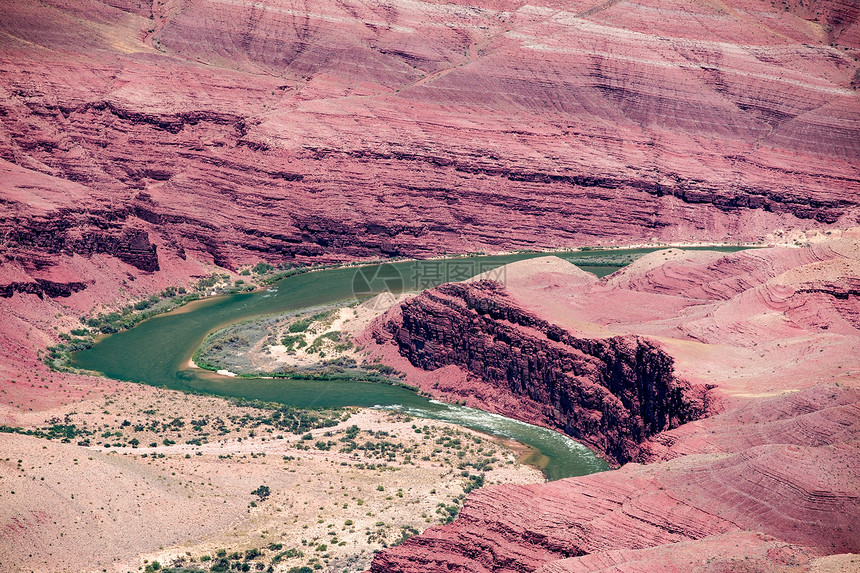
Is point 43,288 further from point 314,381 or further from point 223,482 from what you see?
point 223,482

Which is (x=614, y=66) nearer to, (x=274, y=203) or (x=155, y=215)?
(x=274, y=203)

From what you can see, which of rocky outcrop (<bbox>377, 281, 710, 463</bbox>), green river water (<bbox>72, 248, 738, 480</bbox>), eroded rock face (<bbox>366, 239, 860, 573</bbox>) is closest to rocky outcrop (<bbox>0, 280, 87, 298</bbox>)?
green river water (<bbox>72, 248, 738, 480</bbox>)

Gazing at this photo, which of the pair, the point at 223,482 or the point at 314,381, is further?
the point at 314,381

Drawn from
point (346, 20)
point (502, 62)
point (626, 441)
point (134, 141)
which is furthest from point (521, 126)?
point (626, 441)

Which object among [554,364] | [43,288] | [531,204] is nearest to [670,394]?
[554,364]

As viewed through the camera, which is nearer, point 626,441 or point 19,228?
point 626,441

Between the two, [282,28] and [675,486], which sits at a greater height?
[282,28]

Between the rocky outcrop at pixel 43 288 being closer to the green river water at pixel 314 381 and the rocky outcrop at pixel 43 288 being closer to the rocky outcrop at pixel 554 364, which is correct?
the green river water at pixel 314 381
